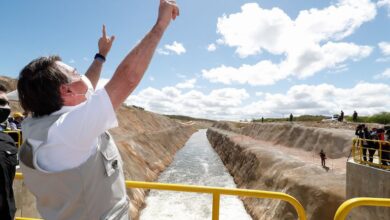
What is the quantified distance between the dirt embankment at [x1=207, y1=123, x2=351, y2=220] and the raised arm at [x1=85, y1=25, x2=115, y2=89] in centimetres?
1827

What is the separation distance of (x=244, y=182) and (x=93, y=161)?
113ft

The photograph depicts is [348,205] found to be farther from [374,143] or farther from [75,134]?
[374,143]

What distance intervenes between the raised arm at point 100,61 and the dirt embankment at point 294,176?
18.3 metres

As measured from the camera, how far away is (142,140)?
49.1 meters

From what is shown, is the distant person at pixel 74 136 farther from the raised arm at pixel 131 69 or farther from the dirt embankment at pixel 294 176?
the dirt embankment at pixel 294 176

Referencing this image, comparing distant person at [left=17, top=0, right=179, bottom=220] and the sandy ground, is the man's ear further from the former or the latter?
the sandy ground

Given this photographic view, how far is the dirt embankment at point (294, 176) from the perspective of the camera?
A: 19.5 metres

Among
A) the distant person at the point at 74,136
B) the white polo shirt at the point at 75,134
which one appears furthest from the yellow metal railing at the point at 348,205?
the white polo shirt at the point at 75,134

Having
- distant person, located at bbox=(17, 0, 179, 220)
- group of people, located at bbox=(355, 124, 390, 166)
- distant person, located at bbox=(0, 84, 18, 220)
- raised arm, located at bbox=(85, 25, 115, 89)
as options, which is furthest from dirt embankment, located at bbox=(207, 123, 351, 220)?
distant person, located at bbox=(17, 0, 179, 220)

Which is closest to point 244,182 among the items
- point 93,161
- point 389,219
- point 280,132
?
point 389,219

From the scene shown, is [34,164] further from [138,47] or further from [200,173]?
[200,173]

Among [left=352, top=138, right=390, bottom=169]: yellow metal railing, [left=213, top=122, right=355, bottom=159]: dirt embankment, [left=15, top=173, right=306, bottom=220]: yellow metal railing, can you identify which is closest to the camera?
[left=15, top=173, right=306, bottom=220]: yellow metal railing

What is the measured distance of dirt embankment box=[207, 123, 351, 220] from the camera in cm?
1955

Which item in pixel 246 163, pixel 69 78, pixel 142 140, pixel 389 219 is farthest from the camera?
pixel 142 140
